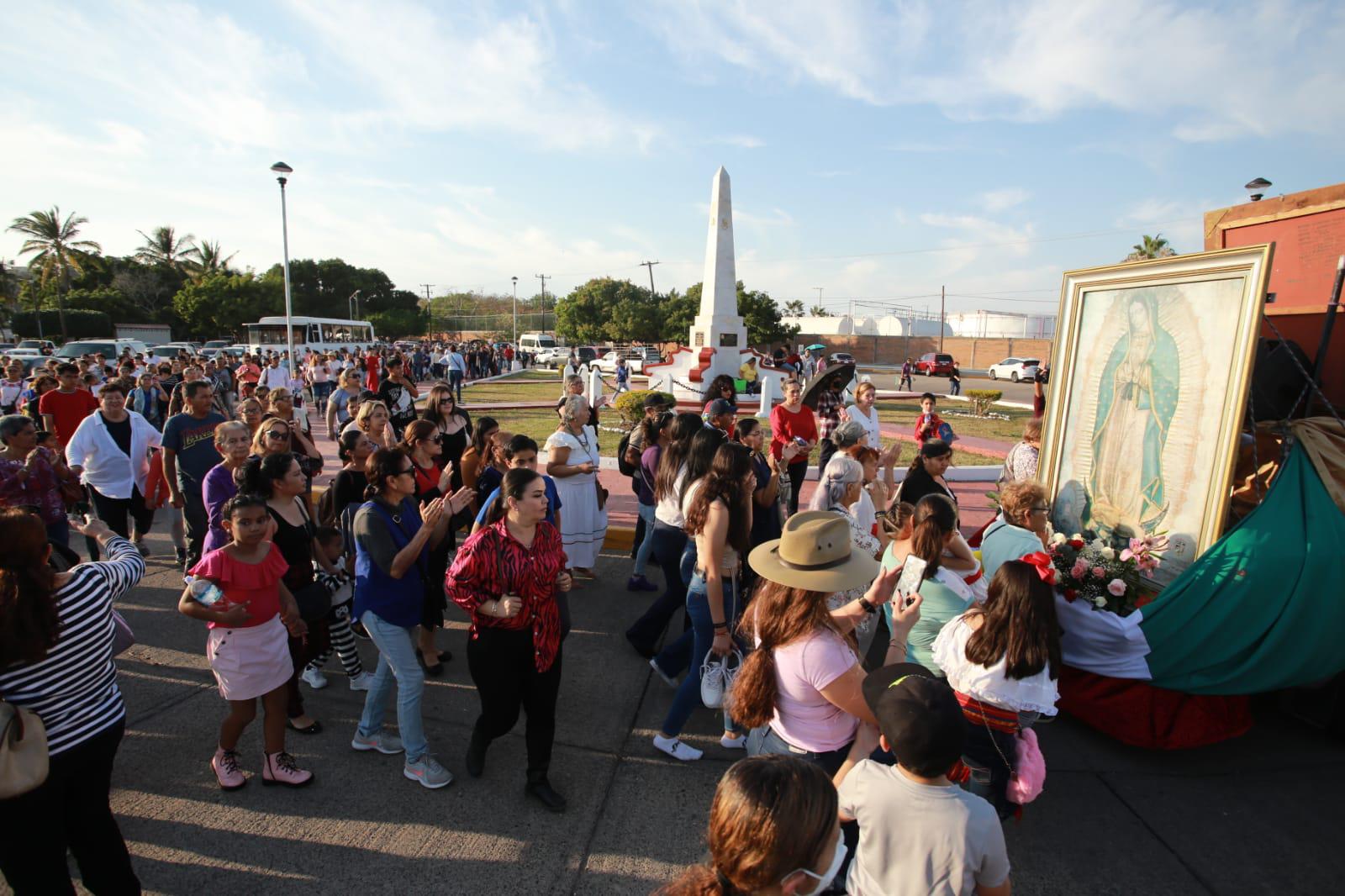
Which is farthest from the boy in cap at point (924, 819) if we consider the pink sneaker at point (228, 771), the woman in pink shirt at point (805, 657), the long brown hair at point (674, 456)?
the pink sneaker at point (228, 771)

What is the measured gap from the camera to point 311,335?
3909 centimetres

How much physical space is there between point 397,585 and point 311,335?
4114cm

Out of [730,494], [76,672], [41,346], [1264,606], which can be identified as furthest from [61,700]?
[41,346]

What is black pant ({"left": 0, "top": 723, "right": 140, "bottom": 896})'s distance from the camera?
2246 millimetres

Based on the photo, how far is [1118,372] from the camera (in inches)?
182

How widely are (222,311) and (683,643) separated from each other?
187 ft

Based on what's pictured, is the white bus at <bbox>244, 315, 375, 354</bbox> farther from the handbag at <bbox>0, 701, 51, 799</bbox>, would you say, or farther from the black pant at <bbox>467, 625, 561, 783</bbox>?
the handbag at <bbox>0, 701, 51, 799</bbox>

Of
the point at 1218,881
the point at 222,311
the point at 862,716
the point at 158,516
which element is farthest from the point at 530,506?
the point at 222,311

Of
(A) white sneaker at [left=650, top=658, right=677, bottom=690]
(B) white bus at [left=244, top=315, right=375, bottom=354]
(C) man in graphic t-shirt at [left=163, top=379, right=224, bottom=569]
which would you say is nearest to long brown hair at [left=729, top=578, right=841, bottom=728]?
(A) white sneaker at [left=650, top=658, right=677, bottom=690]

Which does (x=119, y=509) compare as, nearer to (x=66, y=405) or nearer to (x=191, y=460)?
(x=191, y=460)

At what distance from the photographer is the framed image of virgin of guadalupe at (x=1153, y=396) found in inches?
150

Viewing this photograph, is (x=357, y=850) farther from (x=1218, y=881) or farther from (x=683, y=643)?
(x=1218, y=881)

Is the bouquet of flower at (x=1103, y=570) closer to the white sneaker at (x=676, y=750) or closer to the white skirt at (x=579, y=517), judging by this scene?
the white sneaker at (x=676, y=750)

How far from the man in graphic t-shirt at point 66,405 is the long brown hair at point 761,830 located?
25.8 feet
